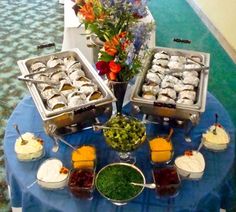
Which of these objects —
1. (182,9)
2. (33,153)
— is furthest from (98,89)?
(182,9)

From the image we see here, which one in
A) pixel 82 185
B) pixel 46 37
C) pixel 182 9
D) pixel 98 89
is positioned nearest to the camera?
pixel 82 185

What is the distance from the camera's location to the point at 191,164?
4.54ft

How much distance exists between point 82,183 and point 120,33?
2.00 ft

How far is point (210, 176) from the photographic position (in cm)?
138

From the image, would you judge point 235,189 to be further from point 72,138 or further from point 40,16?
point 40,16

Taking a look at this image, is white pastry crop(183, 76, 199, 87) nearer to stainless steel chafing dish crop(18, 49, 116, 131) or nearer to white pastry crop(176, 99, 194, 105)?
white pastry crop(176, 99, 194, 105)

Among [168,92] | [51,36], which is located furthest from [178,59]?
[51,36]

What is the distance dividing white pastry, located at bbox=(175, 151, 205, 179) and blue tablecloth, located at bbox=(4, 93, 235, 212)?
4 centimetres

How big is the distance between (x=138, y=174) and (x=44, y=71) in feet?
2.44

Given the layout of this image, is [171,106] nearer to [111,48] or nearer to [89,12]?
[111,48]

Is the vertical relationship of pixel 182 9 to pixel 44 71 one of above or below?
below

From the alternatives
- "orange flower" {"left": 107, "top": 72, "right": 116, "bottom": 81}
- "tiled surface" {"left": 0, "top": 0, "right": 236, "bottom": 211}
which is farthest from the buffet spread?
"tiled surface" {"left": 0, "top": 0, "right": 236, "bottom": 211}

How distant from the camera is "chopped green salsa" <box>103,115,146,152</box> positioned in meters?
1.35

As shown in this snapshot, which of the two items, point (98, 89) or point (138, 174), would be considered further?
point (98, 89)
